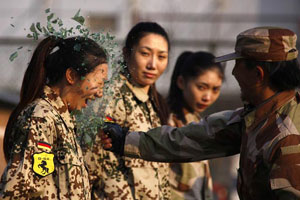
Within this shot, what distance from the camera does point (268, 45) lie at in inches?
175

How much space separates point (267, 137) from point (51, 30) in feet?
4.54

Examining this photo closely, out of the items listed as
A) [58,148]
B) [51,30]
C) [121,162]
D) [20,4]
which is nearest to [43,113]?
[58,148]

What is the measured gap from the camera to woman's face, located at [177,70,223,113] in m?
6.34

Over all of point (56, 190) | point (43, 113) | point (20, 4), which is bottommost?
point (56, 190)

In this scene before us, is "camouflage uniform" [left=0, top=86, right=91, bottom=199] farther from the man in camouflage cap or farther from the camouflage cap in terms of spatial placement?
the camouflage cap

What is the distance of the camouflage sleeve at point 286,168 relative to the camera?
4.14 metres

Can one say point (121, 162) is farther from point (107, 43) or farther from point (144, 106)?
point (107, 43)

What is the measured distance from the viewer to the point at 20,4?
1662cm

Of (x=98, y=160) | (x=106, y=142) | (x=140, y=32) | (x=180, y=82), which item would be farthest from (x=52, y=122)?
(x=180, y=82)

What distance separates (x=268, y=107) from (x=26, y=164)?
4.85 feet

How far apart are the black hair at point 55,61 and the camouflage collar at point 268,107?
3.12 feet

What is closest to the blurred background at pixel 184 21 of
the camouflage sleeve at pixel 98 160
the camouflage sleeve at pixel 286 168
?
the camouflage sleeve at pixel 98 160

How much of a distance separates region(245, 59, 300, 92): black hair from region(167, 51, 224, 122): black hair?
72.2 inches

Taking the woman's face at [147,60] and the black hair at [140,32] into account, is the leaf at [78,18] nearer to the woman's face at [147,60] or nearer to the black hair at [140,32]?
the woman's face at [147,60]
